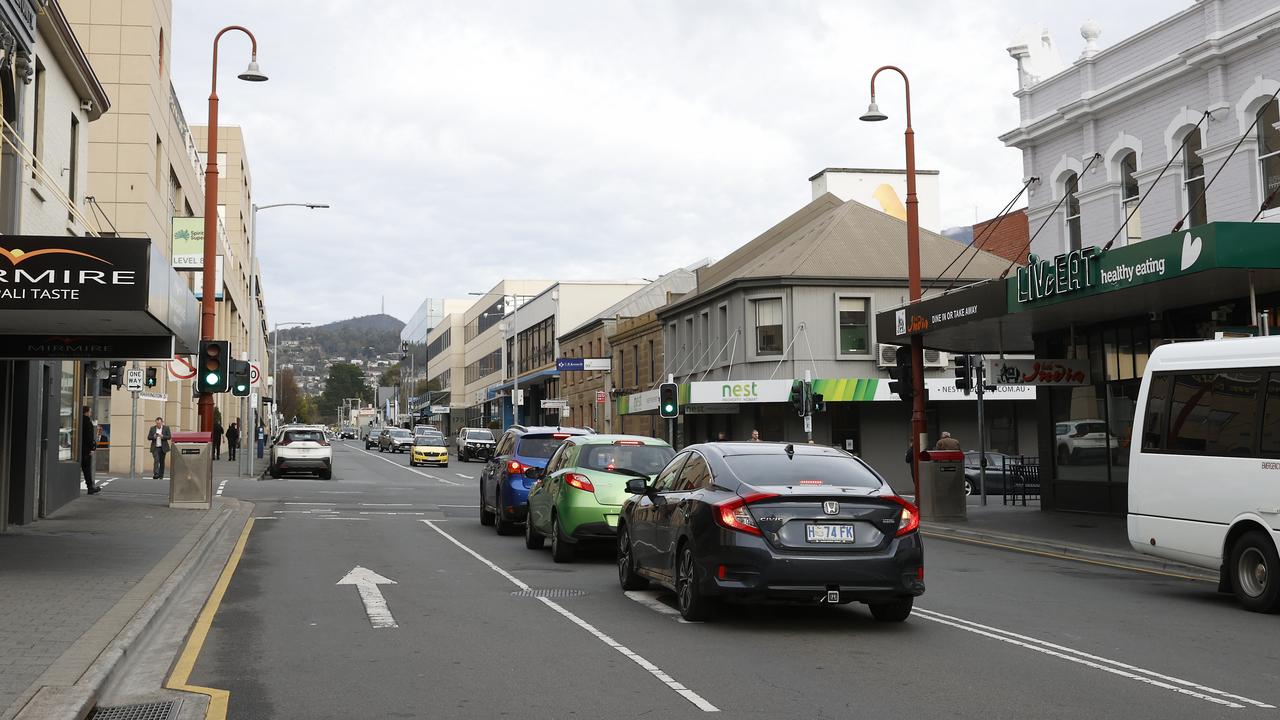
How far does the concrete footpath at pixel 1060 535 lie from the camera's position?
15.6 m

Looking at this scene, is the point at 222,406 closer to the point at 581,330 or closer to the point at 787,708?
the point at 581,330

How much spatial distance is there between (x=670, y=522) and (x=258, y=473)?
34158 mm

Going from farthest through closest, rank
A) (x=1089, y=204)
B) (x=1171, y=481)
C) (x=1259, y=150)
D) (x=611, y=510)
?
(x=1089, y=204) < (x=1259, y=150) < (x=611, y=510) < (x=1171, y=481)

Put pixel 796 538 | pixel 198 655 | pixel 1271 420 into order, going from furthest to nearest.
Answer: pixel 1271 420 < pixel 796 538 < pixel 198 655

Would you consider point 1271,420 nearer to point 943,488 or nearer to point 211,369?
point 943,488

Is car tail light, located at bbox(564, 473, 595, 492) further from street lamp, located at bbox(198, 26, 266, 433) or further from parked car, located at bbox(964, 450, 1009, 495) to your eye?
parked car, located at bbox(964, 450, 1009, 495)

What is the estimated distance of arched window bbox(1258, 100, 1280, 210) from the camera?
813 inches

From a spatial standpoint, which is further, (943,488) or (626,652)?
(943,488)

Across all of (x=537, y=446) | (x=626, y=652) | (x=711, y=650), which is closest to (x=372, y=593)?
(x=626, y=652)

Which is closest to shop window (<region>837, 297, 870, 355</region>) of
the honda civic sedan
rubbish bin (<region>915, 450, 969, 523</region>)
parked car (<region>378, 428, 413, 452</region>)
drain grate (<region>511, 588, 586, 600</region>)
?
rubbish bin (<region>915, 450, 969, 523</region>)

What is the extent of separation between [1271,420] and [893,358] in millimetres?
29571

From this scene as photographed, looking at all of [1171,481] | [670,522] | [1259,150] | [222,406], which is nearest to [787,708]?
[670,522]

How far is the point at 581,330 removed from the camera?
6488 cm

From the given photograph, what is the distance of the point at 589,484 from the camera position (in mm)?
15133
